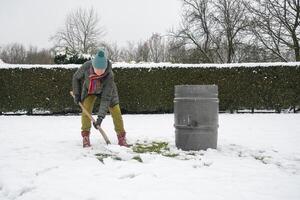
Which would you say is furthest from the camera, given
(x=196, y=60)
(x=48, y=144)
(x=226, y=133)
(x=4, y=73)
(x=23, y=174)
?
(x=196, y=60)

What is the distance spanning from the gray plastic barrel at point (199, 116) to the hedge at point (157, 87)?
8023 mm

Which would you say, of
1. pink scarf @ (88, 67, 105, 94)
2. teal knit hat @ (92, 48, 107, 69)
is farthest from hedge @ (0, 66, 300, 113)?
teal knit hat @ (92, 48, 107, 69)

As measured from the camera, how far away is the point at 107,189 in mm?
3740

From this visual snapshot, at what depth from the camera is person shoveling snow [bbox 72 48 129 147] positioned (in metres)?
5.93

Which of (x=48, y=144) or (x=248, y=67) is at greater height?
(x=248, y=67)

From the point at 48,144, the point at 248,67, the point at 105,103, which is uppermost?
the point at 248,67

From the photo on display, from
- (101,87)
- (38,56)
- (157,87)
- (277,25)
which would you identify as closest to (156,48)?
(38,56)

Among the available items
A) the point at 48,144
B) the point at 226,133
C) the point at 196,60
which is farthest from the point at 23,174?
the point at 196,60

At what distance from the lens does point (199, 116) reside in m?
5.88

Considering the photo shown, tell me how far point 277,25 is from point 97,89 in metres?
20.4

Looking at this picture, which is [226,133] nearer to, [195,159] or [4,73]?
[195,159]

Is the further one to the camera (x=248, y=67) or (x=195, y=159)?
(x=248, y=67)

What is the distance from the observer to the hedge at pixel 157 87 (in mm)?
13789

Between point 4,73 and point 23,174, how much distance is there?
1032cm
